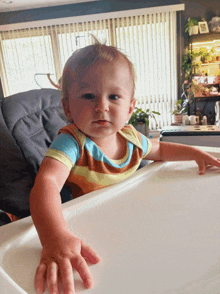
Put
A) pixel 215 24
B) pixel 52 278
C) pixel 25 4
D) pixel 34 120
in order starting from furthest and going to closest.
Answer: pixel 25 4 < pixel 215 24 < pixel 34 120 < pixel 52 278

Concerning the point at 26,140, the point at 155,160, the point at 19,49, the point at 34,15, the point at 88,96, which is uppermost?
the point at 34,15

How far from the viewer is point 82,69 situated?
0.55 metres

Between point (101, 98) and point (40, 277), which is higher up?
point (101, 98)

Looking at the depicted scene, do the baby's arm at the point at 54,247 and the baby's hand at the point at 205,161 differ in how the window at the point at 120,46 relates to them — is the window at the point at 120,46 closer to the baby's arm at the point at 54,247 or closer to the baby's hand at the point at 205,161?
the baby's hand at the point at 205,161

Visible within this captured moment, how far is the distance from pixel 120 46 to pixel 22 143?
446 centimetres

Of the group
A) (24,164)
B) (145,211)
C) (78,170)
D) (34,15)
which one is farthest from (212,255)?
(34,15)

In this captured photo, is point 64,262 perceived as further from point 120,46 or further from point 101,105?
point 120,46

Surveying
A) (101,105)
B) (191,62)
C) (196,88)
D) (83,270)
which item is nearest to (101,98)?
(101,105)

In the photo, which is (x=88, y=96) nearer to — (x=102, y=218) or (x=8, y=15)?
(x=102, y=218)

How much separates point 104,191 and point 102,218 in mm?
113

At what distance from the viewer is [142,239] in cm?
33

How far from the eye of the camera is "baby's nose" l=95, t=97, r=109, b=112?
526 mm

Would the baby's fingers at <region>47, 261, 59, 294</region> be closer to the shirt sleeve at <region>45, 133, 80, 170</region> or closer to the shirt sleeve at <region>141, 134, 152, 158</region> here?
the shirt sleeve at <region>45, 133, 80, 170</region>

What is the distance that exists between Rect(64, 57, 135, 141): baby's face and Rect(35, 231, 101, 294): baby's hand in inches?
11.3
